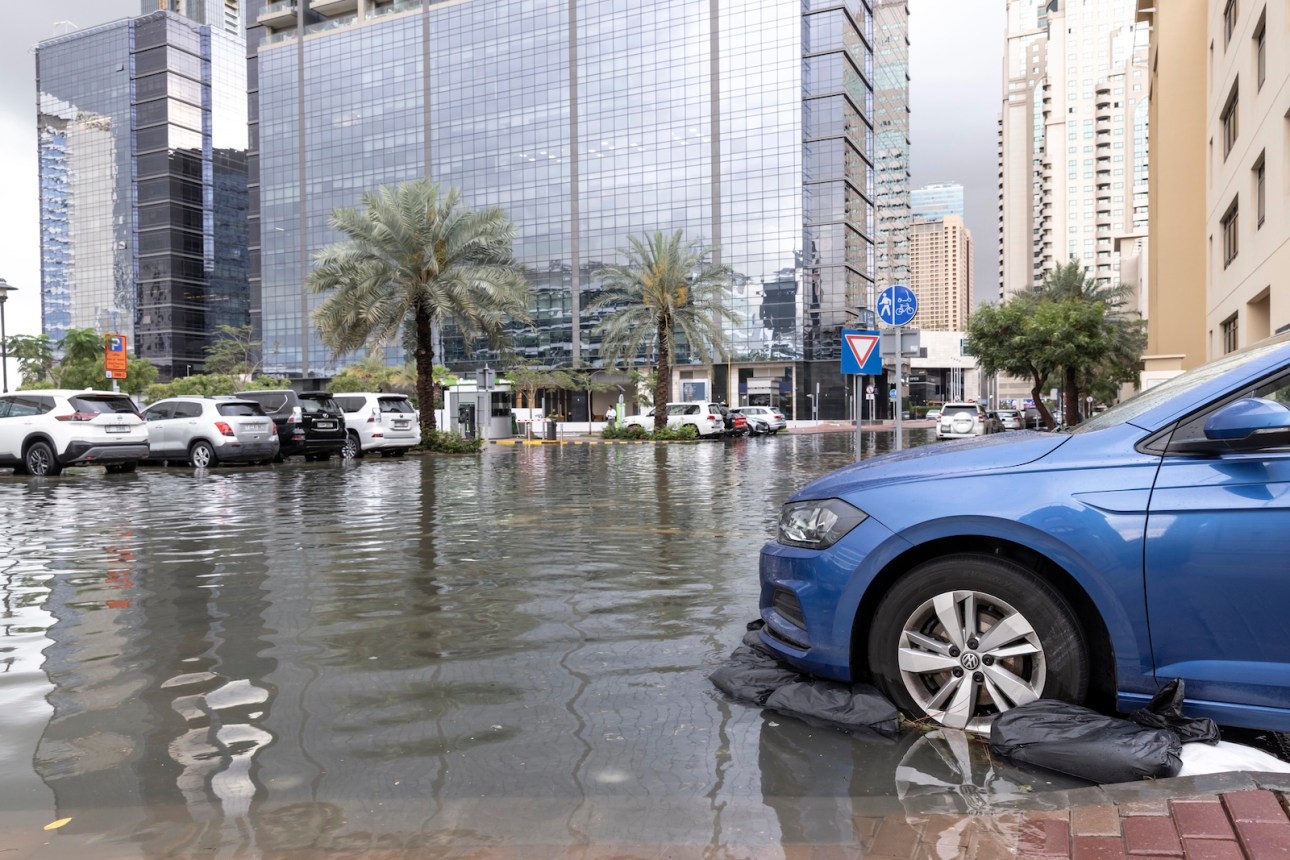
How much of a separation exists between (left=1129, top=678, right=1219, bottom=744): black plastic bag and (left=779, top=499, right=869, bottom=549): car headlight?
1219mm

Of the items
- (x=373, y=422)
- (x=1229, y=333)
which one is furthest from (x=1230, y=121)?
(x=373, y=422)

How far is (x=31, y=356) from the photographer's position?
9156 centimetres

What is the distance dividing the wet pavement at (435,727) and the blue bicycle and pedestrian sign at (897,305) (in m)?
5.33

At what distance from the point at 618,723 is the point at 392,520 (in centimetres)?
839

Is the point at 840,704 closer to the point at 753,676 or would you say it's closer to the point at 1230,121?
the point at 753,676

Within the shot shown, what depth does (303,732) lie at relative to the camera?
3887 mm

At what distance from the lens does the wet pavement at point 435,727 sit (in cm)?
290

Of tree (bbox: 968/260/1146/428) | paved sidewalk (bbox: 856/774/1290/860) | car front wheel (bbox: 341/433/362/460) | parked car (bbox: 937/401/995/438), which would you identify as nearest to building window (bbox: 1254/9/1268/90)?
parked car (bbox: 937/401/995/438)

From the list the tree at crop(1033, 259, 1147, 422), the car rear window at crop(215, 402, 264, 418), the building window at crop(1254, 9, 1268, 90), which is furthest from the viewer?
the tree at crop(1033, 259, 1147, 422)

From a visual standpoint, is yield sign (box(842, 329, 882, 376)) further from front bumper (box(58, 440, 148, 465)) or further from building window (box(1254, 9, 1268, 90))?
front bumper (box(58, 440, 148, 465))

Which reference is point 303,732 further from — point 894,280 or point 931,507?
point 894,280

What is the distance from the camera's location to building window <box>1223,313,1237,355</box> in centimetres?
2278

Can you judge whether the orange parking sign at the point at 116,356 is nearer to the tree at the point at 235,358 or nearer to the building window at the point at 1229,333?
the building window at the point at 1229,333

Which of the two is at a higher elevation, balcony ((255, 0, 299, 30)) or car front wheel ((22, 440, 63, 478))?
balcony ((255, 0, 299, 30))
